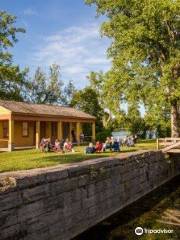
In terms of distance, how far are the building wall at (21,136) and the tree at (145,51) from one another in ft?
24.3

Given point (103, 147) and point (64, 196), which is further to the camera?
point (103, 147)

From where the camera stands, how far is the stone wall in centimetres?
949

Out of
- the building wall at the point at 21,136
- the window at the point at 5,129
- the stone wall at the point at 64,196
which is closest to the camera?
the stone wall at the point at 64,196

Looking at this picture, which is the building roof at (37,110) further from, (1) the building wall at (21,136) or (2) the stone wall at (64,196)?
(2) the stone wall at (64,196)

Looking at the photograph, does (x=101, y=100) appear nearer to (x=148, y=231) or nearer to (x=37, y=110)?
(x=37, y=110)

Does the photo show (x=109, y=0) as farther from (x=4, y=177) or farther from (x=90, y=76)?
(x=90, y=76)

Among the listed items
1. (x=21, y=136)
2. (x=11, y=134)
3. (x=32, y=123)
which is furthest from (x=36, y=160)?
(x=32, y=123)

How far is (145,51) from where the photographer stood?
28812 millimetres

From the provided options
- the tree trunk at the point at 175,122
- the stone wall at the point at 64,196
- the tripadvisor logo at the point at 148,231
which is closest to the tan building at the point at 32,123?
the tree trunk at the point at 175,122

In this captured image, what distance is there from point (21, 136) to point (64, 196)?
2013 centimetres

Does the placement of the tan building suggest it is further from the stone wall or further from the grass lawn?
the stone wall

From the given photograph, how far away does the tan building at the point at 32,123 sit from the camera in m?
28.6

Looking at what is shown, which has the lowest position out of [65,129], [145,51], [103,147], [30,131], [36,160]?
[36,160]

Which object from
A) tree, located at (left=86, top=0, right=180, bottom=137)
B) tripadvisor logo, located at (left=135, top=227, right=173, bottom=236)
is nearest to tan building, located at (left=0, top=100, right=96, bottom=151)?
tree, located at (left=86, top=0, right=180, bottom=137)
